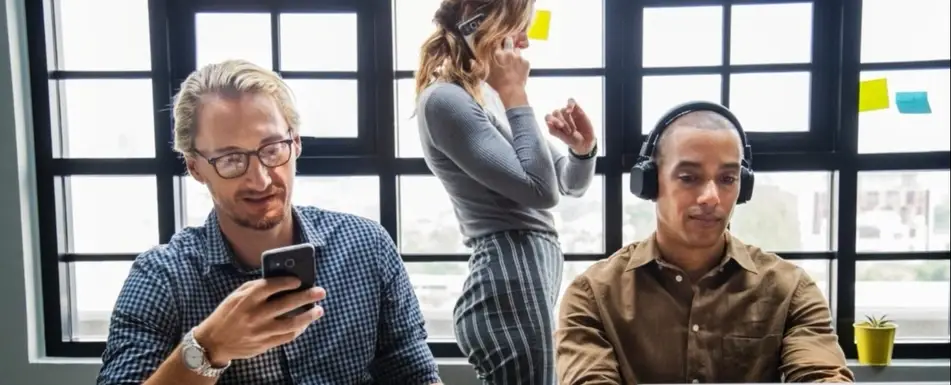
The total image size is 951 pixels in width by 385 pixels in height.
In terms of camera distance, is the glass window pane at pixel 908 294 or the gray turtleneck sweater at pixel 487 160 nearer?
the gray turtleneck sweater at pixel 487 160

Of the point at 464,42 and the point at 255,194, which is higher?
the point at 464,42

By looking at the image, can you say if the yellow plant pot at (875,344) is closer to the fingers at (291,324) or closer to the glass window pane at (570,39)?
the glass window pane at (570,39)

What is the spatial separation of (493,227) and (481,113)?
26 cm

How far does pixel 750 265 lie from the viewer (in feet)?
3.73

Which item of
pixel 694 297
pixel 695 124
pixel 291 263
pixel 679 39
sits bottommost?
pixel 694 297

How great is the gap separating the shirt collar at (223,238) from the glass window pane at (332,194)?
859 mm

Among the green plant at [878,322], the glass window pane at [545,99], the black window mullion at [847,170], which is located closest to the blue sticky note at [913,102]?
the black window mullion at [847,170]

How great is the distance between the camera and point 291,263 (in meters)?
0.86

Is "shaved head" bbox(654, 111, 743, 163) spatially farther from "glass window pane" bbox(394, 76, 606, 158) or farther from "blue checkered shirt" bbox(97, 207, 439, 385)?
"glass window pane" bbox(394, 76, 606, 158)

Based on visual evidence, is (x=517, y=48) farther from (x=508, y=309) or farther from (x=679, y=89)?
(x=679, y=89)

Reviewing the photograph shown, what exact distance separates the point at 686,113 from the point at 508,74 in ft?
1.30

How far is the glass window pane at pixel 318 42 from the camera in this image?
204cm

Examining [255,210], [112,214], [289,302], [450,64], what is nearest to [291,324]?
[289,302]

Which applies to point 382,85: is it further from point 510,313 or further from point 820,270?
point 820,270
